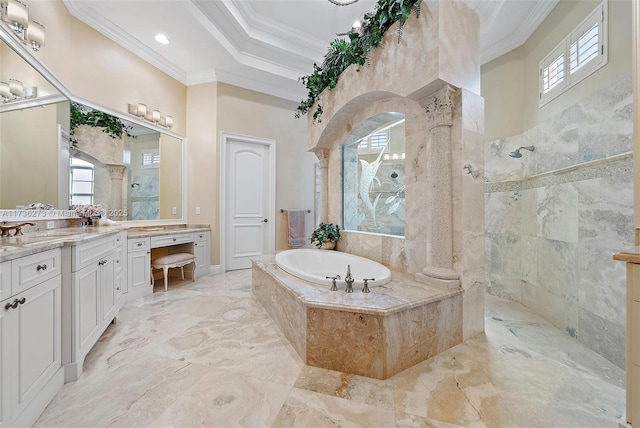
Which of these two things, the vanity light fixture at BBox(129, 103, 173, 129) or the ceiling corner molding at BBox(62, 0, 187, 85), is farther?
the vanity light fixture at BBox(129, 103, 173, 129)

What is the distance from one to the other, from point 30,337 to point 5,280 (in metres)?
0.35

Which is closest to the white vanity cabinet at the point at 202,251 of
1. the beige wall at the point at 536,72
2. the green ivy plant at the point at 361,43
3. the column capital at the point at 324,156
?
the column capital at the point at 324,156

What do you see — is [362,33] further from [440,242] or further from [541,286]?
[541,286]

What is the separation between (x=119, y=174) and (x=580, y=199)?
4.65 m

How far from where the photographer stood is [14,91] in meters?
1.87

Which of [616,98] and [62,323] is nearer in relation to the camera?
[62,323]

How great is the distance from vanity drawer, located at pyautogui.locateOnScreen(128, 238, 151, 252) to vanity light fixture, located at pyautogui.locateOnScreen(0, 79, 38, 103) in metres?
1.51

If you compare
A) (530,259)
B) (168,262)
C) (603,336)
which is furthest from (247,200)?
(603,336)

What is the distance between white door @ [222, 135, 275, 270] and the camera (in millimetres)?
4273

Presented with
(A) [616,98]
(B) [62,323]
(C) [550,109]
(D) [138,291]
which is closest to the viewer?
(B) [62,323]

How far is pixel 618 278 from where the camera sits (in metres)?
1.75

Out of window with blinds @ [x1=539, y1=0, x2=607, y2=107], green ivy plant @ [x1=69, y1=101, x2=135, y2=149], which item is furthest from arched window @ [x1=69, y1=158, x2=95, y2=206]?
window with blinds @ [x1=539, y1=0, x2=607, y2=107]

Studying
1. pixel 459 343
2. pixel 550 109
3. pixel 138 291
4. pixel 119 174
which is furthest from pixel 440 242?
pixel 119 174

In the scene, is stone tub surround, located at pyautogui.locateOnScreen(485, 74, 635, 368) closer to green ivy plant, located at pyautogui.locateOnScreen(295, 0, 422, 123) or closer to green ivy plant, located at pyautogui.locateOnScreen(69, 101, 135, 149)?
green ivy plant, located at pyautogui.locateOnScreen(295, 0, 422, 123)
